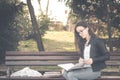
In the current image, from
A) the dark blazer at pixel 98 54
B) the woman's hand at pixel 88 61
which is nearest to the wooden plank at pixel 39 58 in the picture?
the dark blazer at pixel 98 54

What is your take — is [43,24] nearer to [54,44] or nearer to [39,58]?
[54,44]

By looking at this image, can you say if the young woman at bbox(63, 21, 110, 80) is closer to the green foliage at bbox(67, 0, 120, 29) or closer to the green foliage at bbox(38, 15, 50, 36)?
the green foliage at bbox(67, 0, 120, 29)

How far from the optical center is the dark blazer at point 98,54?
232 inches

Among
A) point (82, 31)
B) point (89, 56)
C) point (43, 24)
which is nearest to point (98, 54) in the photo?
point (89, 56)

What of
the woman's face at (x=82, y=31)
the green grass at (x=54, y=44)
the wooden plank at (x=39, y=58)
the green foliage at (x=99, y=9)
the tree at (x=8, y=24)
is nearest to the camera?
the woman's face at (x=82, y=31)

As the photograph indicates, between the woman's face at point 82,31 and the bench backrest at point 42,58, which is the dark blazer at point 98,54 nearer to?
the woman's face at point 82,31

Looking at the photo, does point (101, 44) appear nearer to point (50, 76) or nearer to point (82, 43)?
point (82, 43)

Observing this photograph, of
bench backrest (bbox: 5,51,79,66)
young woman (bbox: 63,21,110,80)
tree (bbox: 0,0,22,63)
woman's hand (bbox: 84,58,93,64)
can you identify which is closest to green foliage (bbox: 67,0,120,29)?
tree (bbox: 0,0,22,63)

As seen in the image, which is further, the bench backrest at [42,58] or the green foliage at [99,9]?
the green foliage at [99,9]

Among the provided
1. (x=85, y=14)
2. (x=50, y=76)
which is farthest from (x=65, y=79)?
(x=85, y=14)

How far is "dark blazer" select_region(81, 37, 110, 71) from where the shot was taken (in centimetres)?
589

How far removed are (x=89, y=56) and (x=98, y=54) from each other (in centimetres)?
16

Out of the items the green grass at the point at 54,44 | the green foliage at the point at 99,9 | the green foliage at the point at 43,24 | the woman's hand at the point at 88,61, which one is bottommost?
the green grass at the point at 54,44

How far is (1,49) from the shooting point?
30.0 feet
